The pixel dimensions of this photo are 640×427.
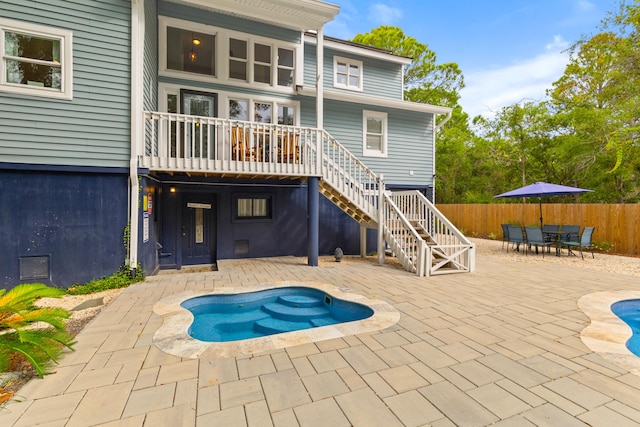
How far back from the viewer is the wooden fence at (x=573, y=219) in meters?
10.1

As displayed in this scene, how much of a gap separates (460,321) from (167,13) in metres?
9.40

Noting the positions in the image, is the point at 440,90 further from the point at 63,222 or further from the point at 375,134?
the point at 63,222

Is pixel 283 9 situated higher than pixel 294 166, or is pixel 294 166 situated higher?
pixel 283 9

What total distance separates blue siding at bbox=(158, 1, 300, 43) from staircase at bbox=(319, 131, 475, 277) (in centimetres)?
358

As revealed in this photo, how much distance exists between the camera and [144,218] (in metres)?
6.15

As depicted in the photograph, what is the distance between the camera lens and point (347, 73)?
10.6 meters

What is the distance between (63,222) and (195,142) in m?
3.28

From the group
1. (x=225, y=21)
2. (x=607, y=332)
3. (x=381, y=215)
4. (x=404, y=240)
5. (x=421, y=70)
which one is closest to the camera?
(x=607, y=332)

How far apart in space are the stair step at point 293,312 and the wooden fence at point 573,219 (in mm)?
11508

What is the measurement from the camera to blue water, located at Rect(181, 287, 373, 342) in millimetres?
4195

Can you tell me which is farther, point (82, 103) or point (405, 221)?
point (405, 221)

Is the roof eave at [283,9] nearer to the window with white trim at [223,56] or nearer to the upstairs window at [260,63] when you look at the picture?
the window with white trim at [223,56]

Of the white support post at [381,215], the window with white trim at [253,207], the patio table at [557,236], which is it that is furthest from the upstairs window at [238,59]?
the patio table at [557,236]

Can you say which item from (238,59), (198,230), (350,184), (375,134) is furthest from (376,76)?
(198,230)
